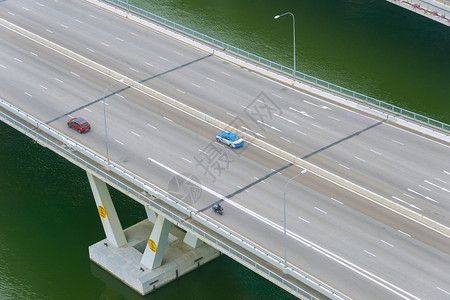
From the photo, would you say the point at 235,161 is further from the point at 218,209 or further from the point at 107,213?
the point at 107,213

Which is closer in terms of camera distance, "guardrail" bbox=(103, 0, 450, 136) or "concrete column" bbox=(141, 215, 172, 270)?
"concrete column" bbox=(141, 215, 172, 270)

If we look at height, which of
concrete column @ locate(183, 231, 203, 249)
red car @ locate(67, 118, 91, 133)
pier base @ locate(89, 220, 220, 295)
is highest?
red car @ locate(67, 118, 91, 133)

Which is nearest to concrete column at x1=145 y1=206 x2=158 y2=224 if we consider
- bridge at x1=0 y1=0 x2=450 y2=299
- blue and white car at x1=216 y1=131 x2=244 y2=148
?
bridge at x1=0 y1=0 x2=450 y2=299

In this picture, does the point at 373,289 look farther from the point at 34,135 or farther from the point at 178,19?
the point at 178,19

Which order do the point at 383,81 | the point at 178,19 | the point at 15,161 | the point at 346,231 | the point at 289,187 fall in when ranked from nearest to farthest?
the point at 346,231, the point at 289,187, the point at 15,161, the point at 383,81, the point at 178,19

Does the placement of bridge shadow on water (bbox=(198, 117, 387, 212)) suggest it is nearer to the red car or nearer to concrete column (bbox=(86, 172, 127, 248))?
concrete column (bbox=(86, 172, 127, 248))

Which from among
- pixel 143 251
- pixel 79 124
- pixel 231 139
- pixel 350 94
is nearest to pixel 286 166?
pixel 231 139

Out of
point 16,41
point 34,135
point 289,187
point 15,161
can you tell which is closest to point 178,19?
point 16,41
